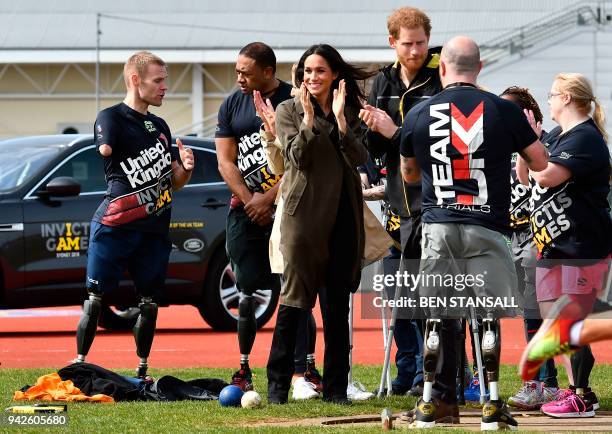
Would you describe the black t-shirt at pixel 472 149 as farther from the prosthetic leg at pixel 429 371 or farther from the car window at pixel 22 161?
the car window at pixel 22 161

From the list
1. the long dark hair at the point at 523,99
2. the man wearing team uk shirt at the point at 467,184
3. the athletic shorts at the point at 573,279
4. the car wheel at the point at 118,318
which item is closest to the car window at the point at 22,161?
the car wheel at the point at 118,318

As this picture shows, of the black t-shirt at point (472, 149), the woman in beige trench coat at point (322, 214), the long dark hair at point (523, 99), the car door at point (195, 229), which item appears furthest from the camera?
the car door at point (195, 229)

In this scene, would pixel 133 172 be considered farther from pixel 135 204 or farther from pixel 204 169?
pixel 204 169

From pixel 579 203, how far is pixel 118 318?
25.4 feet

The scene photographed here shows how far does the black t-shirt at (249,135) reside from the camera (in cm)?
968

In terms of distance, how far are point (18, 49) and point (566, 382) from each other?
40222 mm

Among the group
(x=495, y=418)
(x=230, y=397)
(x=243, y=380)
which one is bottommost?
(x=495, y=418)

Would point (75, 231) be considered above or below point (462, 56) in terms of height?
below

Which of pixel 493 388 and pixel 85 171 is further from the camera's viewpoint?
pixel 85 171

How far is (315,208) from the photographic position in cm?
868

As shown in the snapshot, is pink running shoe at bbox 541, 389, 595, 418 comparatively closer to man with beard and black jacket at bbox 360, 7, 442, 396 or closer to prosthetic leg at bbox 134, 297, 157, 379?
man with beard and black jacket at bbox 360, 7, 442, 396

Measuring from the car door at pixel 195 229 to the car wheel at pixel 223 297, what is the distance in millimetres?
108

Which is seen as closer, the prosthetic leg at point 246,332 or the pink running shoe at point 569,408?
the pink running shoe at point 569,408

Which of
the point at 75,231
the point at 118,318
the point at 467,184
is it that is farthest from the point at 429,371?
the point at 118,318
